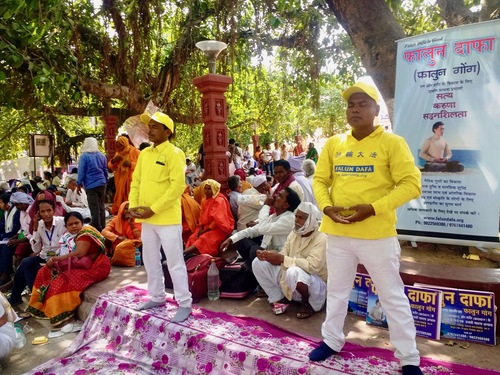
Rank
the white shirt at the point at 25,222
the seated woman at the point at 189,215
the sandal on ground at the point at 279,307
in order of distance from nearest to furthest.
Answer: the sandal on ground at the point at 279,307 → the seated woman at the point at 189,215 → the white shirt at the point at 25,222

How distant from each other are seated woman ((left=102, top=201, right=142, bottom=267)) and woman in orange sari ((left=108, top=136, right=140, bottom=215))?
1072mm

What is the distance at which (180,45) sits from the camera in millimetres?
9211

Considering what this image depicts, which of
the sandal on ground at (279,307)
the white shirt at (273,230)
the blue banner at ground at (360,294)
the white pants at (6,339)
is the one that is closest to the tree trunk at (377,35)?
the white shirt at (273,230)

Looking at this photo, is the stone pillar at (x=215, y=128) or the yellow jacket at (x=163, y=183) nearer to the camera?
the yellow jacket at (x=163, y=183)

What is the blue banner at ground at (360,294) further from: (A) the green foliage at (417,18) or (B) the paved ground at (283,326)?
(A) the green foliage at (417,18)

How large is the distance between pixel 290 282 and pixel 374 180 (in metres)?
1.45

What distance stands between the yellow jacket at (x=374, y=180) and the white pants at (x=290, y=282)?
104 centimetres

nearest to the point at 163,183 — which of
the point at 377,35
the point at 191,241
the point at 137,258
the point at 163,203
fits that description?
the point at 163,203

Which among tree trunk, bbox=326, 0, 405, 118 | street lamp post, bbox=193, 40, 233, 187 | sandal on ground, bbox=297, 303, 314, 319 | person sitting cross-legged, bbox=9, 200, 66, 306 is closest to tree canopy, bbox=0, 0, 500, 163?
tree trunk, bbox=326, 0, 405, 118

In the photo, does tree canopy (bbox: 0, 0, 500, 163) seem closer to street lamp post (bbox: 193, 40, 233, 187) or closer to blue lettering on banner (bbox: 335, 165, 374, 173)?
street lamp post (bbox: 193, 40, 233, 187)

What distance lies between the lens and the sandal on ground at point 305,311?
11.4ft

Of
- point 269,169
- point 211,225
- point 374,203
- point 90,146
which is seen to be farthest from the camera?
point 269,169

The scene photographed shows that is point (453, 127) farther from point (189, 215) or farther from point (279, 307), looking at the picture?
point (189, 215)

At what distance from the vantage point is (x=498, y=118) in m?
3.63
